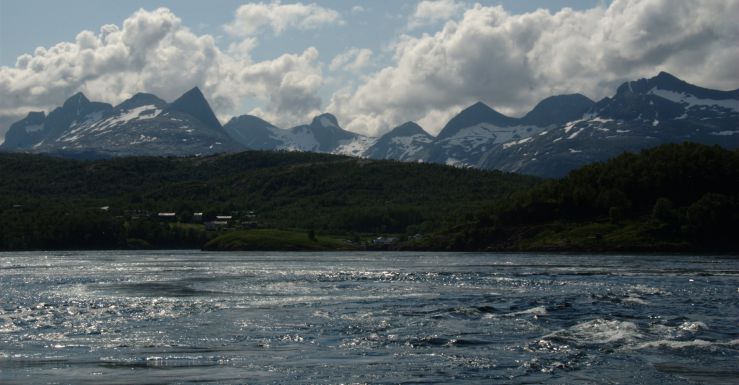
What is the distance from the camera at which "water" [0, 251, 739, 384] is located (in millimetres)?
40750

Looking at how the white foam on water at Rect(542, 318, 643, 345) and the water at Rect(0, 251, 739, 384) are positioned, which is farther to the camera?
the white foam on water at Rect(542, 318, 643, 345)

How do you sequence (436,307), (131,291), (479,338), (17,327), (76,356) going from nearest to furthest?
(76,356) < (479,338) < (17,327) < (436,307) < (131,291)

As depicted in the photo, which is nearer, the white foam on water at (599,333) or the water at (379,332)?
the water at (379,332)

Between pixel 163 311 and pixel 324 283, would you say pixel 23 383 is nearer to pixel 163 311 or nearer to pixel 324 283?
pixel 163 311

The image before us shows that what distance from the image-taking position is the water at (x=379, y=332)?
40.8 meters

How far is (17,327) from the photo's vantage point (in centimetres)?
5812

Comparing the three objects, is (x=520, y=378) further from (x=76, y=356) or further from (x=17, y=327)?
(x=17, y=327)

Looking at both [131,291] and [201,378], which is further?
[131,291]

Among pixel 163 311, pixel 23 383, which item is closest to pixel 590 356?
pixel 23 383

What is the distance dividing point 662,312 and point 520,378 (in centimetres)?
2626

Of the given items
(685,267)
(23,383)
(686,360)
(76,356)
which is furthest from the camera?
(685,267)

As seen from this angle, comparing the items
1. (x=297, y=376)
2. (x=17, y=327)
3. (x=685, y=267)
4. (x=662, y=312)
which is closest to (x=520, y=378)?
(x=297, y=376)

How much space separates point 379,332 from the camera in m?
53.8

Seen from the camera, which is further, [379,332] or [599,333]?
[379,332]
